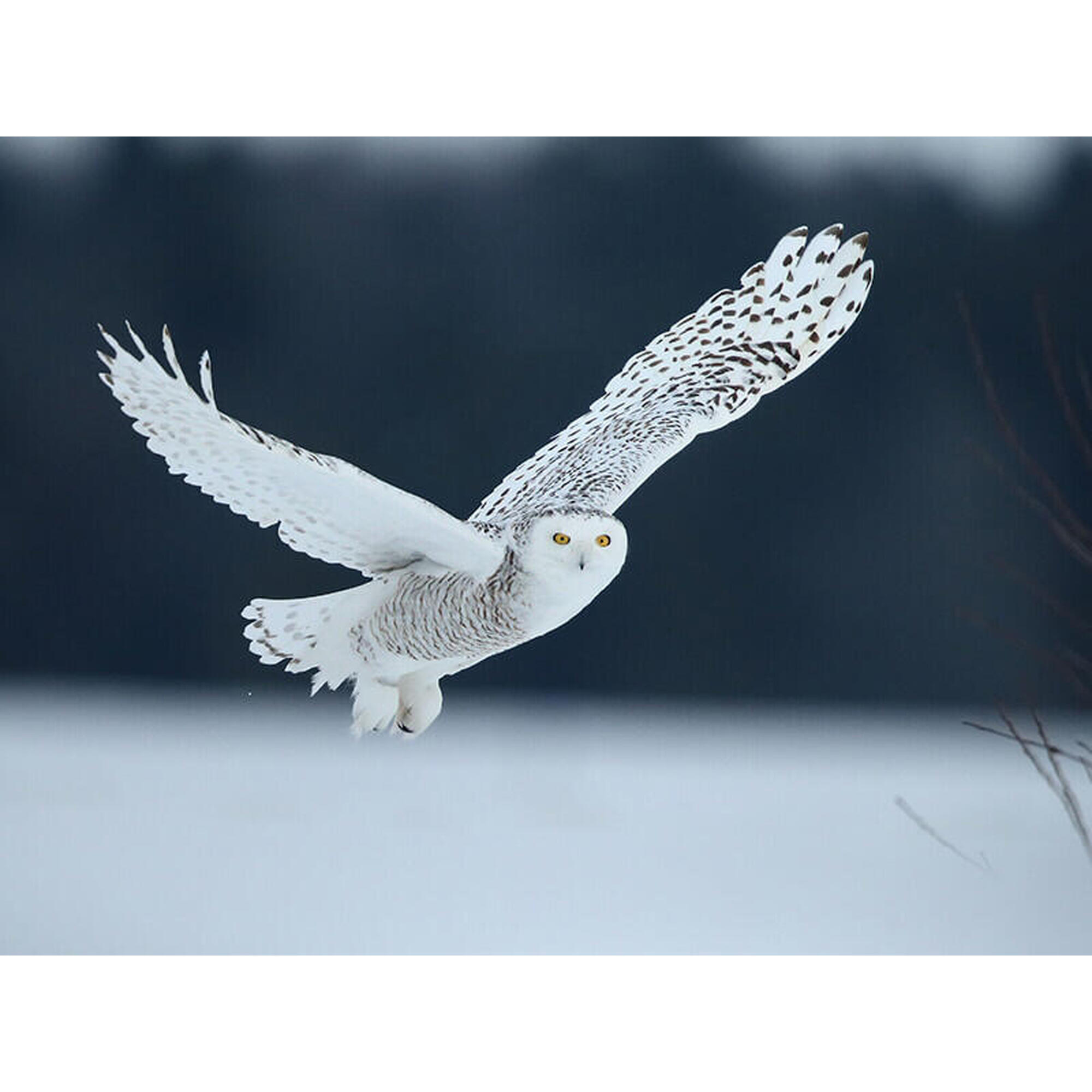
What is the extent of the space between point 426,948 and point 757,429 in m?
1.13

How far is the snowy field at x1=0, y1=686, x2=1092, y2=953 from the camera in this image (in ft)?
7.91

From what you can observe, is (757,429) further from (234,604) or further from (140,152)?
(140,152)

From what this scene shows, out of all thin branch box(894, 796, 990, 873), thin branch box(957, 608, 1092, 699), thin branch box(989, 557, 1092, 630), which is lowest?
thin branch box(894, 796, 990, 873)

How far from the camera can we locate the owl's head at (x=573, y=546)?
230 centimetres

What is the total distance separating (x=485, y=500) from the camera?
2482 mm

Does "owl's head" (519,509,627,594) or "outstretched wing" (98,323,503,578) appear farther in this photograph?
"owl's head" (519,509,627,594)

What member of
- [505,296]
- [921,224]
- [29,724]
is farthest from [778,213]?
[29,724]

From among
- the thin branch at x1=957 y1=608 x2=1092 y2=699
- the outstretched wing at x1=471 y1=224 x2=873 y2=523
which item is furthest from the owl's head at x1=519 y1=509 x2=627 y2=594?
the thin branch at x1=957 y1=608 x2=1092 y2=699

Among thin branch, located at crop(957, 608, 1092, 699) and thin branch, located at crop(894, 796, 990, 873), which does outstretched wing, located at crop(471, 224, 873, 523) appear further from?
thin branch, located at crop(894, 796, 990, 873)

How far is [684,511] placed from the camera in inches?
101

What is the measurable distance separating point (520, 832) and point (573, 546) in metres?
0.57

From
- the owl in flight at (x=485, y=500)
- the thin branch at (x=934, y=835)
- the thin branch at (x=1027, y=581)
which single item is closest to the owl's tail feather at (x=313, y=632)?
the owl in flight at (x=485, y=500)

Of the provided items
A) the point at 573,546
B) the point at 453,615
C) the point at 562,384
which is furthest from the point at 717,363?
the point at 453,615

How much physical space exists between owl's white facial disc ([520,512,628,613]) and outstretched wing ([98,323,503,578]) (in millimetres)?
71
